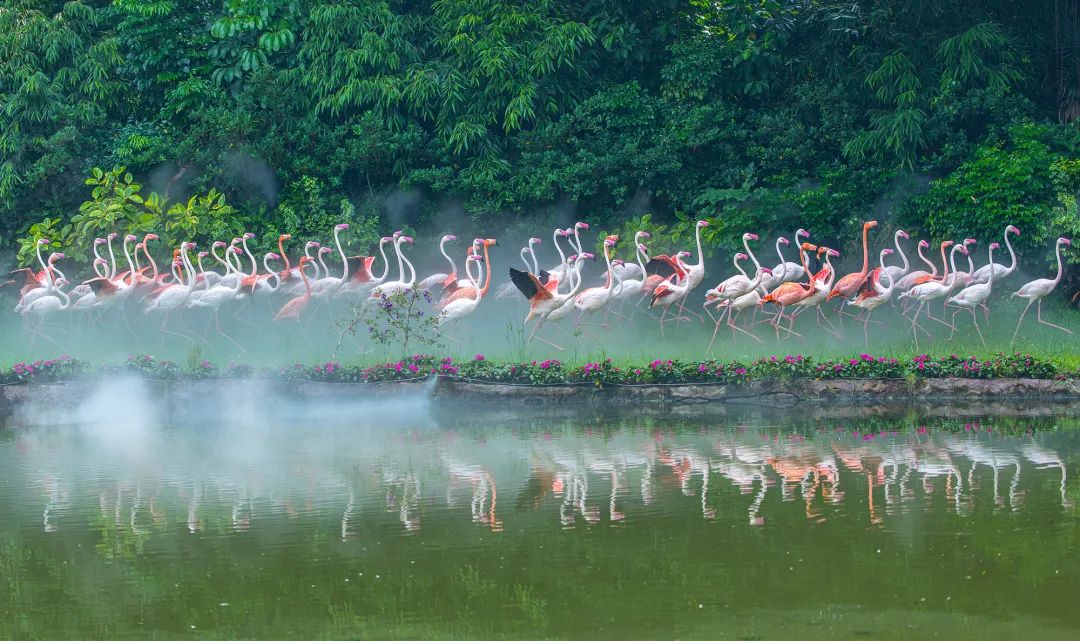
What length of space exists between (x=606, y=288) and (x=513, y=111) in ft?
15.7

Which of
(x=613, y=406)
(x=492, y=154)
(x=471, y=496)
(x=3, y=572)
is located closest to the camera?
(x=3, y=572)

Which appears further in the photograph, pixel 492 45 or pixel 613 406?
pixel 492 45

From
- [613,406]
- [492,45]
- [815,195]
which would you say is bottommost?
[613,406]

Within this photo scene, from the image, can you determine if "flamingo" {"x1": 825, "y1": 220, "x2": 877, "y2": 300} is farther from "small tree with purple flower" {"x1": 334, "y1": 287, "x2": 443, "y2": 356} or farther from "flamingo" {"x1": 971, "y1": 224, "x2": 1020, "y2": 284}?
"small tree with purple flower" {"x1": 334, "y1": 287, "x2": 443, "y2": 356}

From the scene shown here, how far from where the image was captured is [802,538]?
6.57 meters

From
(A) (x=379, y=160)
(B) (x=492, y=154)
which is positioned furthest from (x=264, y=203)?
(B) (x=492, y=154)

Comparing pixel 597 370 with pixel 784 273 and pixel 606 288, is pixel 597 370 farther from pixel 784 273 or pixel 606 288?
pixel 784 273

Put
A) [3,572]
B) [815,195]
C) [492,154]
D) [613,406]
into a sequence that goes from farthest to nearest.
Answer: [492,154]
[815,195]
[613,406]
[3,572]

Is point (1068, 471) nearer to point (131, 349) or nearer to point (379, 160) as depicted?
point (131, 349)

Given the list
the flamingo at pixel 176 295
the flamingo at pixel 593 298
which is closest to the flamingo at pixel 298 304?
the flamingo at pixel 176 295

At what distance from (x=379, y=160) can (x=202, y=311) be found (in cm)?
361

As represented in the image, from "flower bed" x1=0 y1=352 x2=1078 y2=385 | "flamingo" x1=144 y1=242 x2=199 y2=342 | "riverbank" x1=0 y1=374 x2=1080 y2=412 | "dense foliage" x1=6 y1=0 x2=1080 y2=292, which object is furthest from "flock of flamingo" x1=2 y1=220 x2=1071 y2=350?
"riverbank" x1=0 y1=374 x2=1080 y2=412

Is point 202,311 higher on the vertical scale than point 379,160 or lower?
lower

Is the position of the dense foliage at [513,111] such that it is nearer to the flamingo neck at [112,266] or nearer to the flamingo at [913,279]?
the flamingo neck at [112,266]
